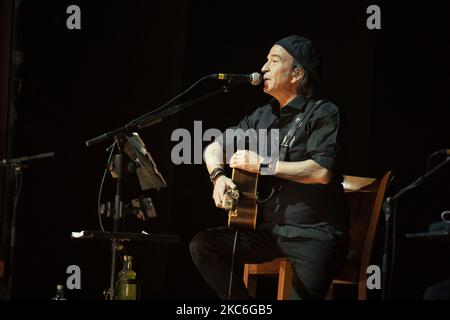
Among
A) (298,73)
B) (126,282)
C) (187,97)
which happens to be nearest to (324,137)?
(298,73)

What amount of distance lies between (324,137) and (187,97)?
1.73 m

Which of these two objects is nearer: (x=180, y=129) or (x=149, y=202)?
(x=149, y=202)

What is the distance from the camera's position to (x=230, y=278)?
10.6ft

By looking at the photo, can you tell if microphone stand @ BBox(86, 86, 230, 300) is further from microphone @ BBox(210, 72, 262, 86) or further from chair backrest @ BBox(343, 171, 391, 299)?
chair backrest @ BBox(343, 171, 391, 299)

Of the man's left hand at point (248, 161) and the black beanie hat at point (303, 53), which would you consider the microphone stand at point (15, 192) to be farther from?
the black beanie hat at point (303, 53)

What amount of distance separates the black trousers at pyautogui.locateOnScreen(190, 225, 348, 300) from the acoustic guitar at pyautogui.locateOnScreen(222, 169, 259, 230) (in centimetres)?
7

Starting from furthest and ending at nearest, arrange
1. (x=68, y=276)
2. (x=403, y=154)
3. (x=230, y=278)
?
1. (x=68, y=276)
2. (x=403, y=154)
3. (x=230, y=278)

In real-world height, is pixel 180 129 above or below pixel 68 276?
above

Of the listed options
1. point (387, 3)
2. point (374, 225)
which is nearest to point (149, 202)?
point (374, 225)

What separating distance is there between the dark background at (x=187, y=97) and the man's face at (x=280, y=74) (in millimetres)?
849

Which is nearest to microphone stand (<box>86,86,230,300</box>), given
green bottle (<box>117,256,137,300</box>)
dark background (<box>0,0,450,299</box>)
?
green bottle (<box>117,256,137,300</box>)

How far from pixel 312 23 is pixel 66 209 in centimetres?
210
